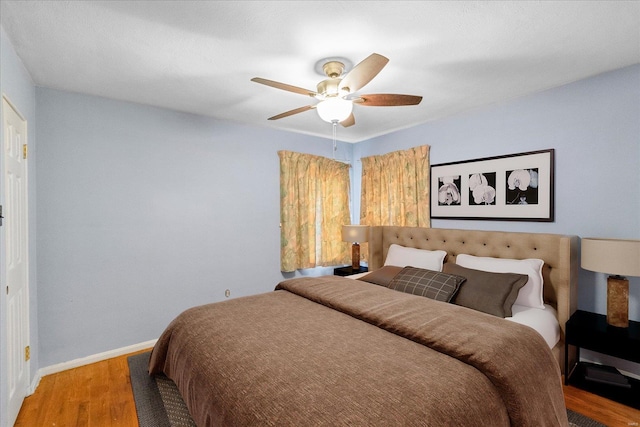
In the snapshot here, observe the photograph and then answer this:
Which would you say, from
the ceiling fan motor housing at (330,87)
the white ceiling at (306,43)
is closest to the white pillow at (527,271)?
the white ceiling at (306,43)

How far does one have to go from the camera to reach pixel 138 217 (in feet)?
10.1

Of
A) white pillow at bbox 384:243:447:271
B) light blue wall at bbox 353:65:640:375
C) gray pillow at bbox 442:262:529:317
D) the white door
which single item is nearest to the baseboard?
the white door

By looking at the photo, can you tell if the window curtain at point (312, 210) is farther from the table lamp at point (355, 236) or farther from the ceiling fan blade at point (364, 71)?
the ceiling fan blade at point (364, 71)

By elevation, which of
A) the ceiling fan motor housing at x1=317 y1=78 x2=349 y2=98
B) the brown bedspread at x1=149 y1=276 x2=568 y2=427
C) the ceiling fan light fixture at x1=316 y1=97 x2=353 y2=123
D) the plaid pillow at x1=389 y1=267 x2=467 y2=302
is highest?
the ceiling fan motor housing at x1=317 y1=78 x2=349 y2=98

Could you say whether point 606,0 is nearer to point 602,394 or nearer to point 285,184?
point 602,394

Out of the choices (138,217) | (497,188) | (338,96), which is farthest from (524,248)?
(138,217)

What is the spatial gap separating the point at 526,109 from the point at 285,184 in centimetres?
266

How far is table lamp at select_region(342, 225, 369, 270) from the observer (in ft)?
13.4

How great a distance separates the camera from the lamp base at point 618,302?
222cm

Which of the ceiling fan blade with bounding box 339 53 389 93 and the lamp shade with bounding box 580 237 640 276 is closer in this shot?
the ceiling fan blade with bounding box 339 53 389 93

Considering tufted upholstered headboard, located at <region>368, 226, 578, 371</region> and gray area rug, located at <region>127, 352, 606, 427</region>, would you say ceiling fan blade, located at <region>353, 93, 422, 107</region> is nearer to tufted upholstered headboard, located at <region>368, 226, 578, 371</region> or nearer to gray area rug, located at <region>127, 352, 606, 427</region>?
tufted upholstered headboard, located at <region>368, 226, 578, 371</region>

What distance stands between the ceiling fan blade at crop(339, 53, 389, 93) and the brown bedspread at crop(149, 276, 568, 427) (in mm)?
1457

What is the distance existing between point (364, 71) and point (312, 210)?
2.62m

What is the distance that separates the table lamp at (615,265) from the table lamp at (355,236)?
222 centimetres
